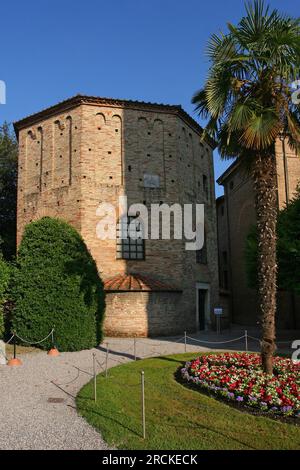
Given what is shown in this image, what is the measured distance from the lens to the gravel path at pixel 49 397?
20.8 feet

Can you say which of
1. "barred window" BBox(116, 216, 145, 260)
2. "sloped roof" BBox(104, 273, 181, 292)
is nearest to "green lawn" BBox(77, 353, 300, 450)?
"sloped roof" BBox(104, 273, 181, 292)

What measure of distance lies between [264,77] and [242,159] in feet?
7.66

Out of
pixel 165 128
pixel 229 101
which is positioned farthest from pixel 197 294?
pixel 229 101

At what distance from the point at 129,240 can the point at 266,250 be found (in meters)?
Result: 13.1

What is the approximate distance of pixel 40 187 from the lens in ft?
77.9

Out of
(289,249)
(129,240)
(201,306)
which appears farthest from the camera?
(201,306)

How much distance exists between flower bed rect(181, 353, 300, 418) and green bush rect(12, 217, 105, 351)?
600 cm

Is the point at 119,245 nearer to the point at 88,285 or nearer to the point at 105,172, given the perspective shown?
the point at 105,172

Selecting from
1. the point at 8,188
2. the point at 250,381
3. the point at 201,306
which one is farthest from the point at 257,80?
the point at 8,188

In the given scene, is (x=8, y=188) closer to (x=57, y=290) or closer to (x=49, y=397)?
(x=57, y=290)

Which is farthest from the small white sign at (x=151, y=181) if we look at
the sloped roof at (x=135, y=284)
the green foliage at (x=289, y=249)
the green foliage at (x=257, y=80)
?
the green foliage at (x=257, y=80)

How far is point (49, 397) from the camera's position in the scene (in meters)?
9.12

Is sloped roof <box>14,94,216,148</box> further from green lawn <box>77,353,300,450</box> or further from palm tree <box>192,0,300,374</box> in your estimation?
green lawn <box>77,353,300,450</box>

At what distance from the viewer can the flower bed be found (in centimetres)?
759
